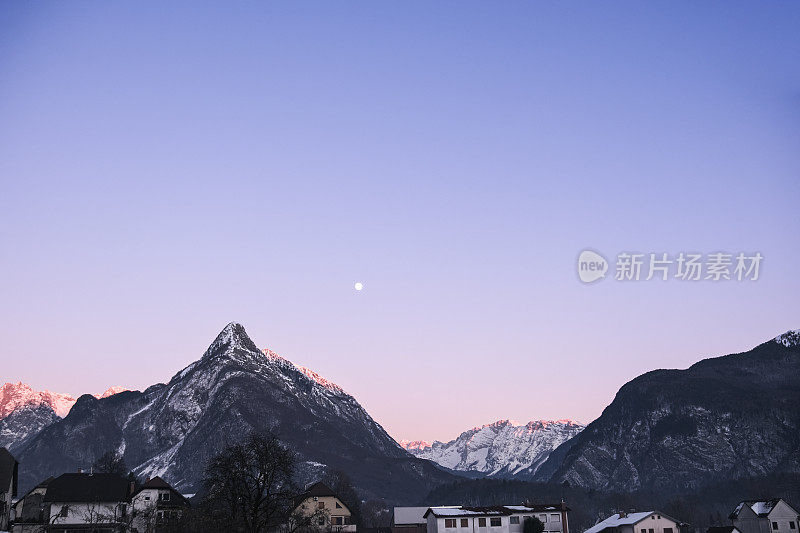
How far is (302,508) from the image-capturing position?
154 metres

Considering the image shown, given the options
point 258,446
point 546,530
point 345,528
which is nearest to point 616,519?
point 546,530

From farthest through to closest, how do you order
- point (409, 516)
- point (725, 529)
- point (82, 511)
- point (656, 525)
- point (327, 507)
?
1. point (409, 516)
2. point (327, 507)
3. point (725, 529)
4. point (656, 525)
5. point (82, 511)

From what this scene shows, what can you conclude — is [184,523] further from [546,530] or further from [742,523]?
[742,523]

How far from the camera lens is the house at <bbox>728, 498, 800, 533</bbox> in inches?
6555

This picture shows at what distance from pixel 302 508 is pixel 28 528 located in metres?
48.8

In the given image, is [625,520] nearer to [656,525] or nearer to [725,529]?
[656,525]

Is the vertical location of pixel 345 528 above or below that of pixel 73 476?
below

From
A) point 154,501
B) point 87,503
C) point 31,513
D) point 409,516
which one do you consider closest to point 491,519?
point 409,516

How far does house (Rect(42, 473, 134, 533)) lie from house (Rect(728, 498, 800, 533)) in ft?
409

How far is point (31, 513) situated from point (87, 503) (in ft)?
47.7

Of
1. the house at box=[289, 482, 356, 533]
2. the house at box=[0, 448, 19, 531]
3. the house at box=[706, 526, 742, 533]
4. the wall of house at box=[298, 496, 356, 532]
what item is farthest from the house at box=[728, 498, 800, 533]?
the house at box=[0, 448, 19, 531]

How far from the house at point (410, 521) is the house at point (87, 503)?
5517 centimetres

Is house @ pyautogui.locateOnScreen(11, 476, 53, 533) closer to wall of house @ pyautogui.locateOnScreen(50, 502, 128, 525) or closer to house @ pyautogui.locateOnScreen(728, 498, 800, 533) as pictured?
wall of house @ pyautogui.locateOnScreen(50, 502, 128, 525)

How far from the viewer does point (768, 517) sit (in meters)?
167
